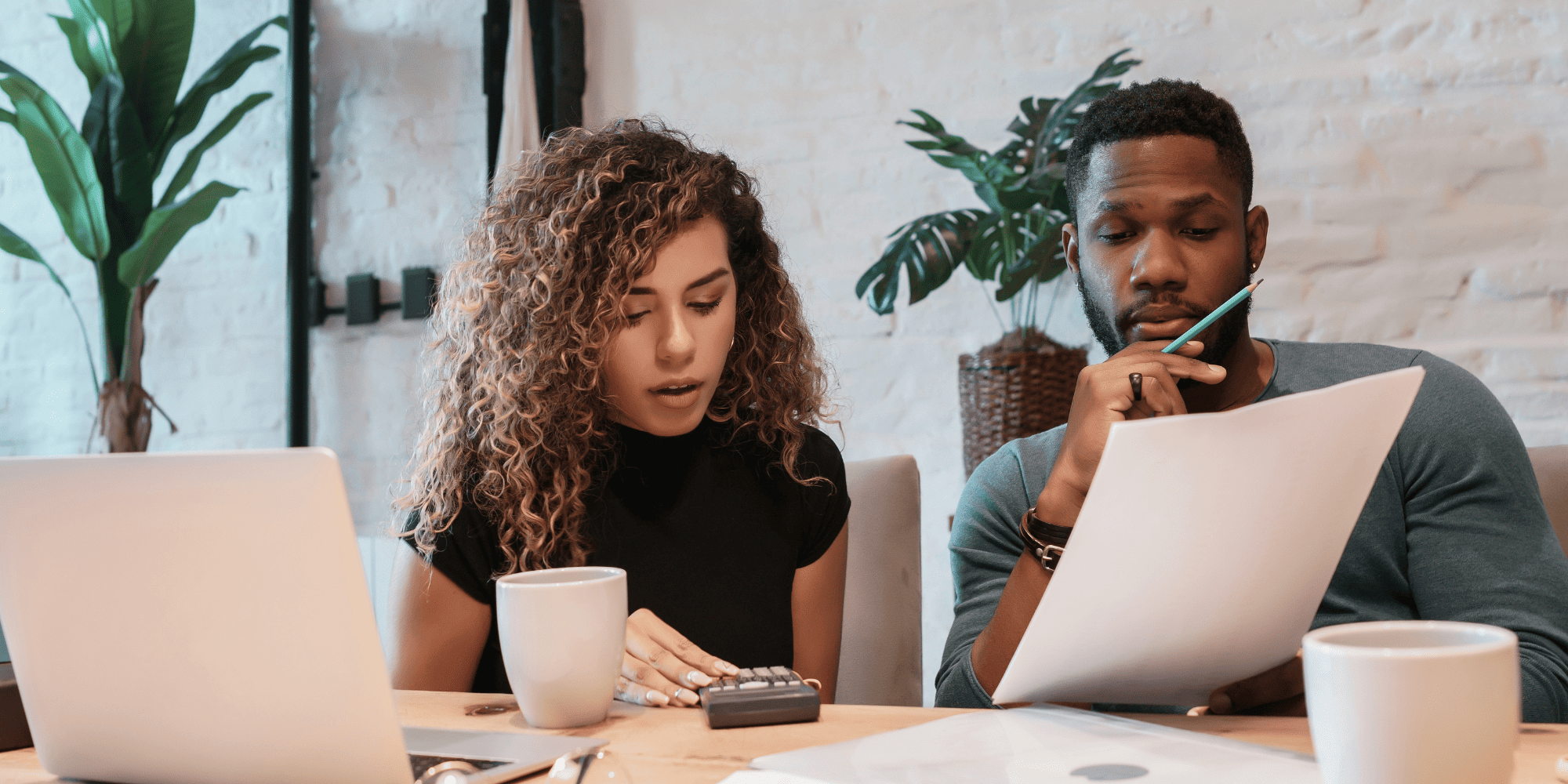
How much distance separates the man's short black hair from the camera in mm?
1188

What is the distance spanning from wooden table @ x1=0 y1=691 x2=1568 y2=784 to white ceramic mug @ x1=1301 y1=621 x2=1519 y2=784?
104 mm

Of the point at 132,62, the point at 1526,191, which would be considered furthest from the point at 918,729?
the point at 132,62

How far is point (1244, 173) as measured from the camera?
4.03 ft

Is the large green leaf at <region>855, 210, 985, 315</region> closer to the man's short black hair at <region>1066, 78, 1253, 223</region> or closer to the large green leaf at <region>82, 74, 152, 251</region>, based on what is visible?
the man's short black hair at <region>1066, 78, 1253, 223</region>

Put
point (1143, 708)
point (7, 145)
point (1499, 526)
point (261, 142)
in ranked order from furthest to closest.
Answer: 1. point (261, 142)
2. point (7, 145)
3. point (1143, 708)
4. point (1499, 526)

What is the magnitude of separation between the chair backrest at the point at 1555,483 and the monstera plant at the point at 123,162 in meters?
2.20

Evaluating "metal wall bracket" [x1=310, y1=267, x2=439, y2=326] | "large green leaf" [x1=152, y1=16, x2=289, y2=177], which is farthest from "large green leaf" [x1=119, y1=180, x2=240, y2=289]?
"metal wall bracket" [x1=310, y1=267, x2=439, y2=326]

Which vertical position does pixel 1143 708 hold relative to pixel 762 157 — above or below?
below

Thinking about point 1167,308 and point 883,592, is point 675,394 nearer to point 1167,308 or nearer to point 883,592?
point 883,592

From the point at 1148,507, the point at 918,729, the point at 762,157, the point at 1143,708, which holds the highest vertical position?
the point at 762,157

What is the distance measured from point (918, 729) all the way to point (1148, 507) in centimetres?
21

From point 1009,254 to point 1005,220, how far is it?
6 cm

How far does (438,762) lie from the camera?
0.65m

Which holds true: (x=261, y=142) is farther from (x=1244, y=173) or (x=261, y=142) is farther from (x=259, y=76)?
(x=1244, y=173)
